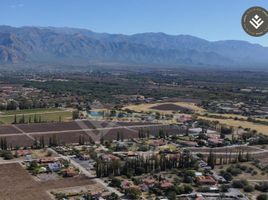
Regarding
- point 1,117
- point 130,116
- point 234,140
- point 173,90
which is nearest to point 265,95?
point 173,90

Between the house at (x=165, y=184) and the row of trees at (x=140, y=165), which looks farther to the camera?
the row of trees at (x=140, y=165)

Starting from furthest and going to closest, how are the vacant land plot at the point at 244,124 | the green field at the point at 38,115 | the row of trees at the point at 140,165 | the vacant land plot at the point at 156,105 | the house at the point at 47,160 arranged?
the vacant land plot at the point at 156,105 < the green field at the point at 38,115 < the vacant land plot at the point at 244,124 < the house at the point at 47,160 < the row of trees at the point at 140,165

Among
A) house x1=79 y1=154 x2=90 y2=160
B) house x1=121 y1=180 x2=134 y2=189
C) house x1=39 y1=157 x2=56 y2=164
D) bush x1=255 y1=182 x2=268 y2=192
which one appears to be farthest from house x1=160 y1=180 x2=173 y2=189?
house x1=39 y1=157 x2=56 y2=164

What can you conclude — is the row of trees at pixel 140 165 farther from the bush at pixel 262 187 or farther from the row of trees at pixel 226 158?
the bush at pixel 262 187

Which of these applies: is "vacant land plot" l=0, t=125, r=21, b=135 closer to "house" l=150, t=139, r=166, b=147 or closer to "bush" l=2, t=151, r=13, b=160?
"bush" l=2, t=151, r=13, b=160

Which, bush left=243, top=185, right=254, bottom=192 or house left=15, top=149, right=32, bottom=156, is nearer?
bush left=243, top=185, right=254, bottom=192

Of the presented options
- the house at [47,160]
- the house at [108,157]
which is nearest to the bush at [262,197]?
the house at [108,157]

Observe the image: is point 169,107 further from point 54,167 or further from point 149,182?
point 149,182
